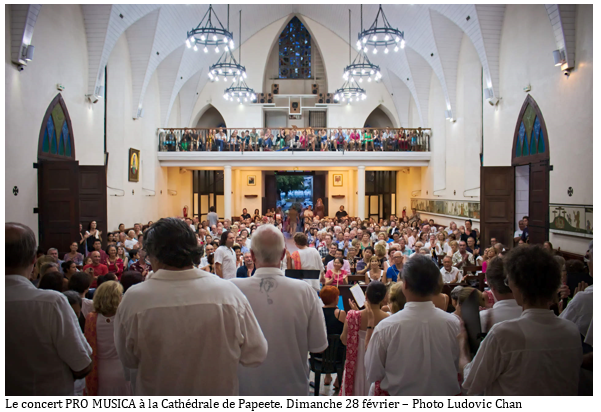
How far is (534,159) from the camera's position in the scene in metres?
10.1

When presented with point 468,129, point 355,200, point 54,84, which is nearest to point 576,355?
point 54,84

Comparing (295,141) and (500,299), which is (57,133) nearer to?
(295,141)

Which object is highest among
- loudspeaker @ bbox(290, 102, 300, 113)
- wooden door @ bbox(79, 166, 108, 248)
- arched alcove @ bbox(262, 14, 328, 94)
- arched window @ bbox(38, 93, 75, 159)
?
arched alcove @ bbox(262, 14, 328, 94)

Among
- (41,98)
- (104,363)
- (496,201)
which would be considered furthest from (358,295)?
(41,98)

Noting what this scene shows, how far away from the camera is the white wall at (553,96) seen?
789cm

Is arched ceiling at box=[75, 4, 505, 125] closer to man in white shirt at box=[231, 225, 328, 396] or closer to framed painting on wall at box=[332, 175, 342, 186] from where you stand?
framed painting on wall at box=[332, 175, 342, 186]

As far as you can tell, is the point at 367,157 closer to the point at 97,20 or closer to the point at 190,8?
the point at 190,8

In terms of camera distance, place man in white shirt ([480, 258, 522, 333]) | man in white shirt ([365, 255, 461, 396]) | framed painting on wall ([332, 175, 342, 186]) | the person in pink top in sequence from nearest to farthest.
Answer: man in white shirt ([365, 255, 461, 396])
man in white shirt ([480, 258, 522, 333])
the person in pink top
framed painting on wall ([332, 175, 342, 186])

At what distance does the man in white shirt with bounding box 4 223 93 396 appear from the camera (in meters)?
2.03

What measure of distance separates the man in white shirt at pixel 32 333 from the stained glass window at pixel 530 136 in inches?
399

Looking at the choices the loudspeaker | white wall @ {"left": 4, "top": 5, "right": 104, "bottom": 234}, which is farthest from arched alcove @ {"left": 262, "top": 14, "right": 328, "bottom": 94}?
white wall @ {"left": 4, "top": 5, "right": 104, "bottom": 234}

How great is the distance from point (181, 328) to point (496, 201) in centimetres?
1017

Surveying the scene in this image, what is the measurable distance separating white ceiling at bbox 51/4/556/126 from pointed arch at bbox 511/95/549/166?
5.41 ft
